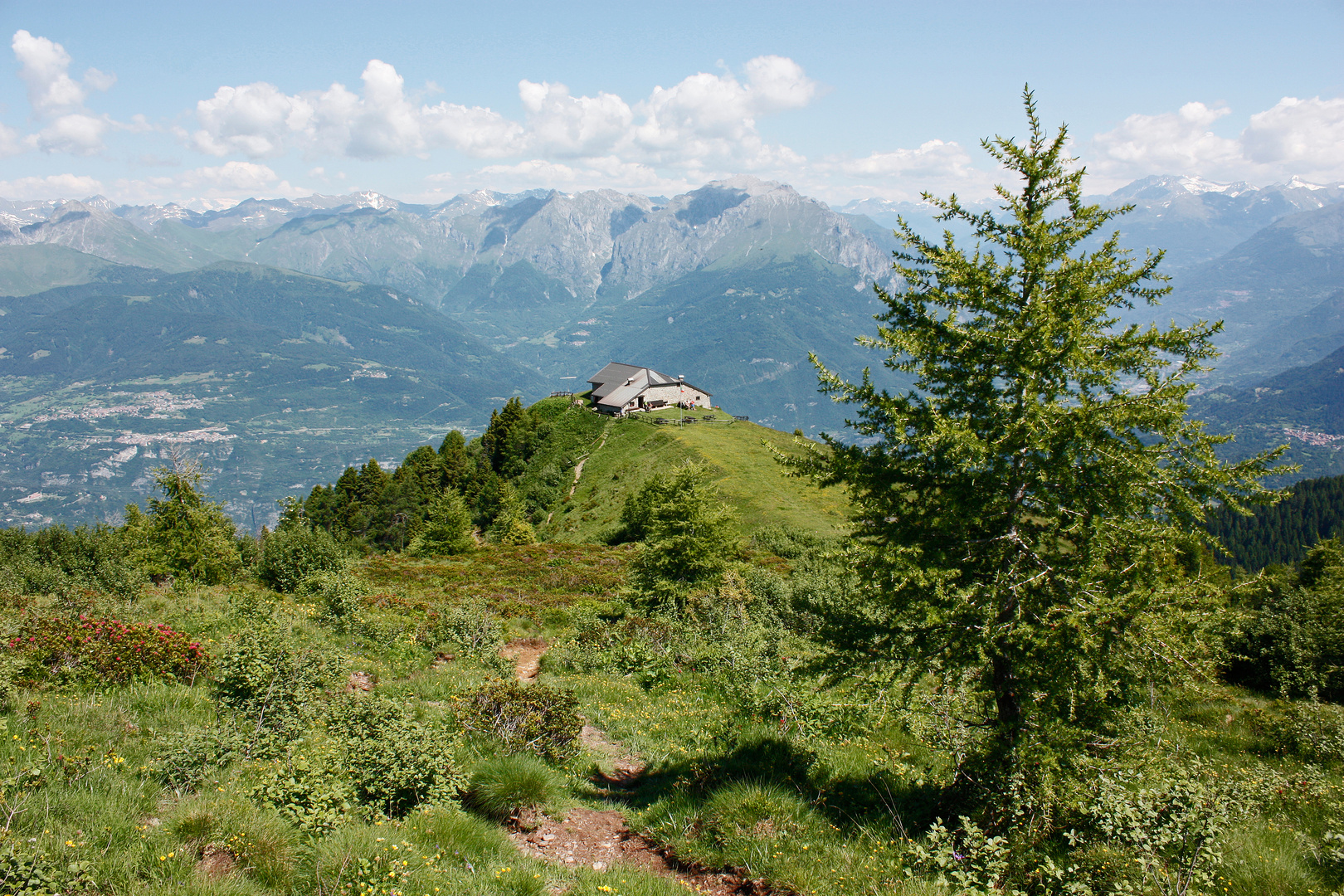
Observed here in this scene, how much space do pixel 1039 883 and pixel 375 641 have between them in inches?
600

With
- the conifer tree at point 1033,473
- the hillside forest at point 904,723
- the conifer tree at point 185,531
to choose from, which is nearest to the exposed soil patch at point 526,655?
the hillside forest at point 904,723

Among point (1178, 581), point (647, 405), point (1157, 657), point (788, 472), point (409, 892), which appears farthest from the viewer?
point (647, 405)

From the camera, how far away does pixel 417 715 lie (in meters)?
10.8

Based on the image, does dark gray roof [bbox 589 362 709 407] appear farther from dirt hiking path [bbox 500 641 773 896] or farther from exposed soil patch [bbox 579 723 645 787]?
dirt hiking path [bbox 500 641 773 896]

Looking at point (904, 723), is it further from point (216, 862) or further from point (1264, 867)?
point (216, 862)

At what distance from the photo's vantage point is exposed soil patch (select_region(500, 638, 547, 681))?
17169 mm

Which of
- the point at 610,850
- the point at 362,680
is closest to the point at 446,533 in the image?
the point at 362,680

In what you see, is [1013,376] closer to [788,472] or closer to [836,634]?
[788,472]

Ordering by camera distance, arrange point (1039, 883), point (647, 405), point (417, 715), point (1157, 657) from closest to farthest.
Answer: point (1039, 883)
point (1157, 657)
point (417, 715)
point (647, 405)

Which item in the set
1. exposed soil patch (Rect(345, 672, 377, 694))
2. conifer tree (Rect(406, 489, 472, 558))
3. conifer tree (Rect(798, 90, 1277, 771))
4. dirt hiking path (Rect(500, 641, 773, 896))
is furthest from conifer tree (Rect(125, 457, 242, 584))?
conifer tree (Rect(798, 90, 1277, 771))

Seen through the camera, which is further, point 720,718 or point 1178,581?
point 720,718

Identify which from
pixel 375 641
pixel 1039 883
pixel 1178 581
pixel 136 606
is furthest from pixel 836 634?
pixel 136 606

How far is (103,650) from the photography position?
9930mm

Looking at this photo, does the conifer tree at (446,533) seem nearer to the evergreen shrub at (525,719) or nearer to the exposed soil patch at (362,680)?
the exposed soil patch at (362,680)
